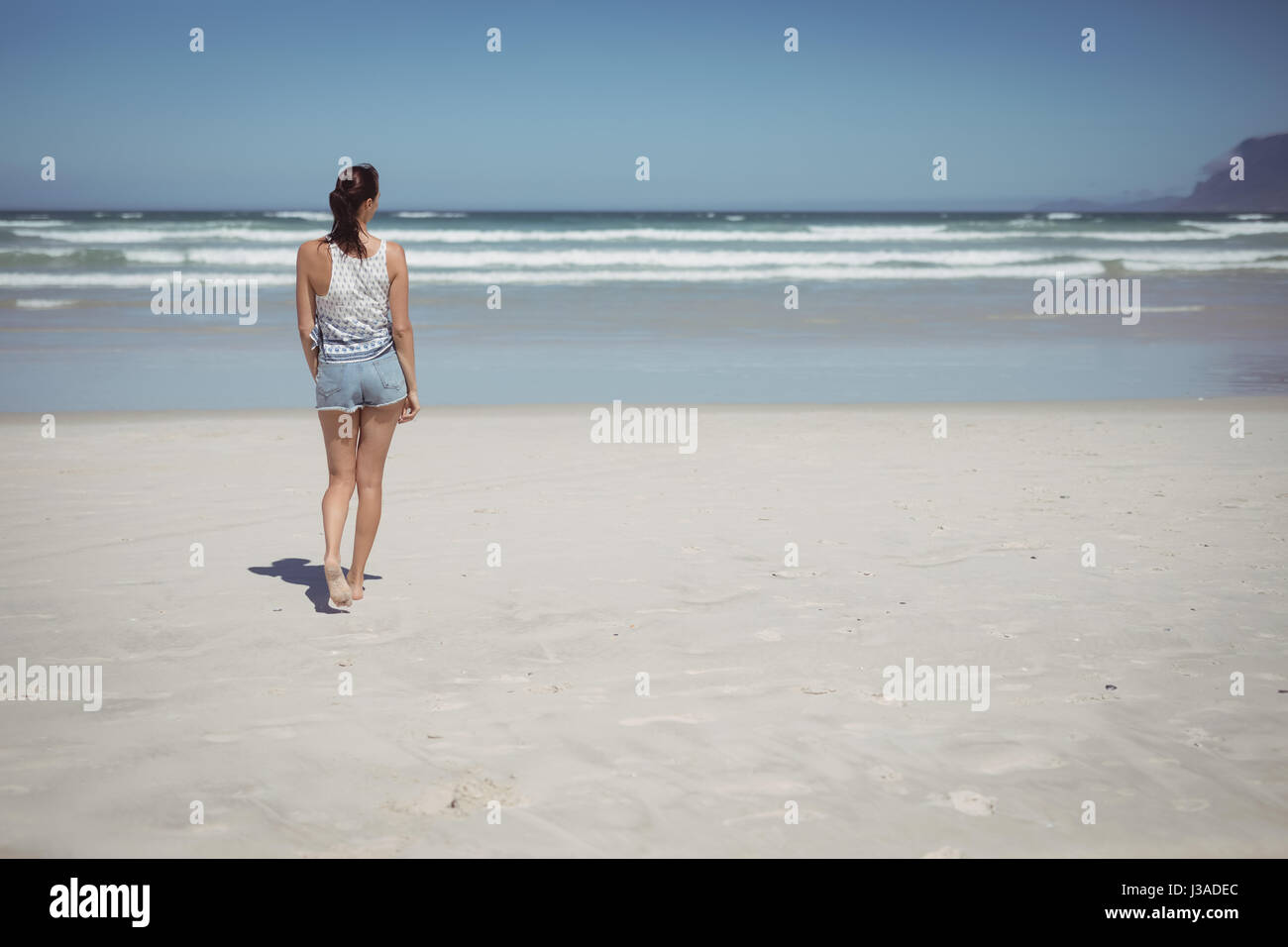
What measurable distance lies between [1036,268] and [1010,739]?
28.3 meters

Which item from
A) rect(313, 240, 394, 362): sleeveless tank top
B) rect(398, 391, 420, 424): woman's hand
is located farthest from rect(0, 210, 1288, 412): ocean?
rect(313, 240, 394, 362): sleeveless tank top

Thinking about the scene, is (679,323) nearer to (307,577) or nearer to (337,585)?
(307,577)

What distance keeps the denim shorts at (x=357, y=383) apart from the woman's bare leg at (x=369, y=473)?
3.1 inches

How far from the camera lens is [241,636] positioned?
14.8 ft

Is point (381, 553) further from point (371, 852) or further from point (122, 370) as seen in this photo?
point (122, 370)

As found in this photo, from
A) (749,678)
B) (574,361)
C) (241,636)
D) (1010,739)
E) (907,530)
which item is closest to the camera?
(1010,739)

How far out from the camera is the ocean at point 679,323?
39.3 ft

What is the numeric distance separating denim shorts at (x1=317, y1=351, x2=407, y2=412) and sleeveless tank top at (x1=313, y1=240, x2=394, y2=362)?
0.12ft

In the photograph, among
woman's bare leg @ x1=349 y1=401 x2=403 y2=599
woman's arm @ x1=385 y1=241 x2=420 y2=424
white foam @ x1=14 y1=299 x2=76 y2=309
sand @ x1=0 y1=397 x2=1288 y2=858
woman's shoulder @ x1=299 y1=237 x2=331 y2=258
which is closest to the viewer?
sand @ x1=0 y1=397 x2=1288 y2=858

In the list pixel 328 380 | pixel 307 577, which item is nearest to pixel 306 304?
pixel 328 380

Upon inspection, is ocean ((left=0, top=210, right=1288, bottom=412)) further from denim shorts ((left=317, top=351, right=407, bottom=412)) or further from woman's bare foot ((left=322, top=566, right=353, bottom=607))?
woman's bare foot ((left=322, top=566, right=353, bottom=607))

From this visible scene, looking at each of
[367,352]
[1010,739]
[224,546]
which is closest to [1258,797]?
[1010,739]

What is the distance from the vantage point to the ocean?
11992mm

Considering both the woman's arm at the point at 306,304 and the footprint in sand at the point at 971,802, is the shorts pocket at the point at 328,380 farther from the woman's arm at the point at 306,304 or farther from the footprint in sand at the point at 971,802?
the footprint in sand at the point at 971,802
